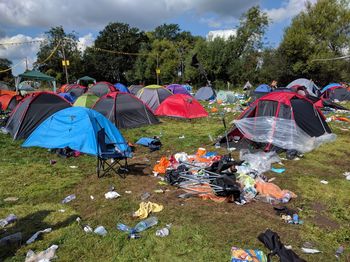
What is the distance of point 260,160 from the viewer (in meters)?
7.58

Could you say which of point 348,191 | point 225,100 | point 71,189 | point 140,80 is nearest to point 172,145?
point 71,189

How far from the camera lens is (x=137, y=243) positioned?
4289 millimetres

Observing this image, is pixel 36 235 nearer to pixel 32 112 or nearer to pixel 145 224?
pixel 145 224

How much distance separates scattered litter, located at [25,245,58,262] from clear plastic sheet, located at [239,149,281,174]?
15.1 ft

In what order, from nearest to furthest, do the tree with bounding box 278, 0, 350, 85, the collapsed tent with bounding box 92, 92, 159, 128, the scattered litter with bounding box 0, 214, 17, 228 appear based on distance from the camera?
the scattered litter with bounding box 0, 214, 17, 228, the collapsed tent with bounding box 92, 92, 159, 128, the tree with bounding box 278, 0, 350, 85

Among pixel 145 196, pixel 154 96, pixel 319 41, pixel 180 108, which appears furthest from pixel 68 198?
pixel 319 41

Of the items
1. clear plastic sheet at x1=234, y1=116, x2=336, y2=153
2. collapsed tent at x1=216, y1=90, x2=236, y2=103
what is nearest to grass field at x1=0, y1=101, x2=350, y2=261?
clear plastic sheet at x1=234, y1=116, x2=336, y2=153

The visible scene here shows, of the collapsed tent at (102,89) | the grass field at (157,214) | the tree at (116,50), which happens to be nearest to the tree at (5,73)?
the tree at (116,50)

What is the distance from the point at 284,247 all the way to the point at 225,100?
739 inches

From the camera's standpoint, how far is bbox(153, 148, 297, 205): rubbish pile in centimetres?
561

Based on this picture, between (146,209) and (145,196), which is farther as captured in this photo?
(145,196)

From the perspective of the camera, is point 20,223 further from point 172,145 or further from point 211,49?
point 211,49

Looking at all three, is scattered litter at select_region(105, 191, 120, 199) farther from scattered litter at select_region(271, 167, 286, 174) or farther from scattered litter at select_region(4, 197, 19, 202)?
scattered litter at select_region(271, 167, 286, 174)

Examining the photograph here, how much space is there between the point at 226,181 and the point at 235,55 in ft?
A: 116
